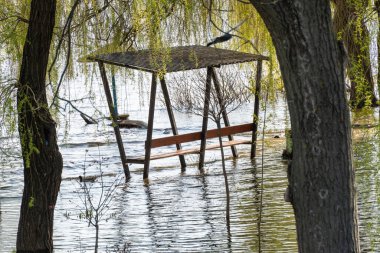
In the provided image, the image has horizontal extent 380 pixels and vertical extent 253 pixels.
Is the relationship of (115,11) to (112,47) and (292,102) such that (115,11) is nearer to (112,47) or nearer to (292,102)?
(112,47)

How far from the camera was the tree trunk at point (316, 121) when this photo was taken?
7492mm

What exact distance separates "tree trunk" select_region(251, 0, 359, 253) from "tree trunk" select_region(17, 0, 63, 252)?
13.0 ft

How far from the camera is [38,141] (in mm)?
11633

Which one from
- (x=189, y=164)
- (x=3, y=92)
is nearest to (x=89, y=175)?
(x=189, y=164)

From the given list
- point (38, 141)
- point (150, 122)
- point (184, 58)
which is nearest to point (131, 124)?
point (150, 122)

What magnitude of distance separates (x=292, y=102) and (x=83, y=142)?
22.2m

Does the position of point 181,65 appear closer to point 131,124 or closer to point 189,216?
point 189,216

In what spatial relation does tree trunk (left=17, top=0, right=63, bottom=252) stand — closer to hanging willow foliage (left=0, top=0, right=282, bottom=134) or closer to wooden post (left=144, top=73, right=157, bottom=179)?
hanging willow foliage (left=0, top=0, right=282, bottom=134)

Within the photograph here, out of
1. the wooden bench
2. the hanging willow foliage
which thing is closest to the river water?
the wooden bench

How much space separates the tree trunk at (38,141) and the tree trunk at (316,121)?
396 cm

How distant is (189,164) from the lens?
73.2ft

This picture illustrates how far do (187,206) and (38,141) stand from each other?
526 centimetres

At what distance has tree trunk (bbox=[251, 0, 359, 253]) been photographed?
7.49 metres

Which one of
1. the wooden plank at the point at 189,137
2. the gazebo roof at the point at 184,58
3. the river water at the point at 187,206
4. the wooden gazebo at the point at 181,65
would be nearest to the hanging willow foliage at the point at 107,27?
the river water at the point at 187,206
